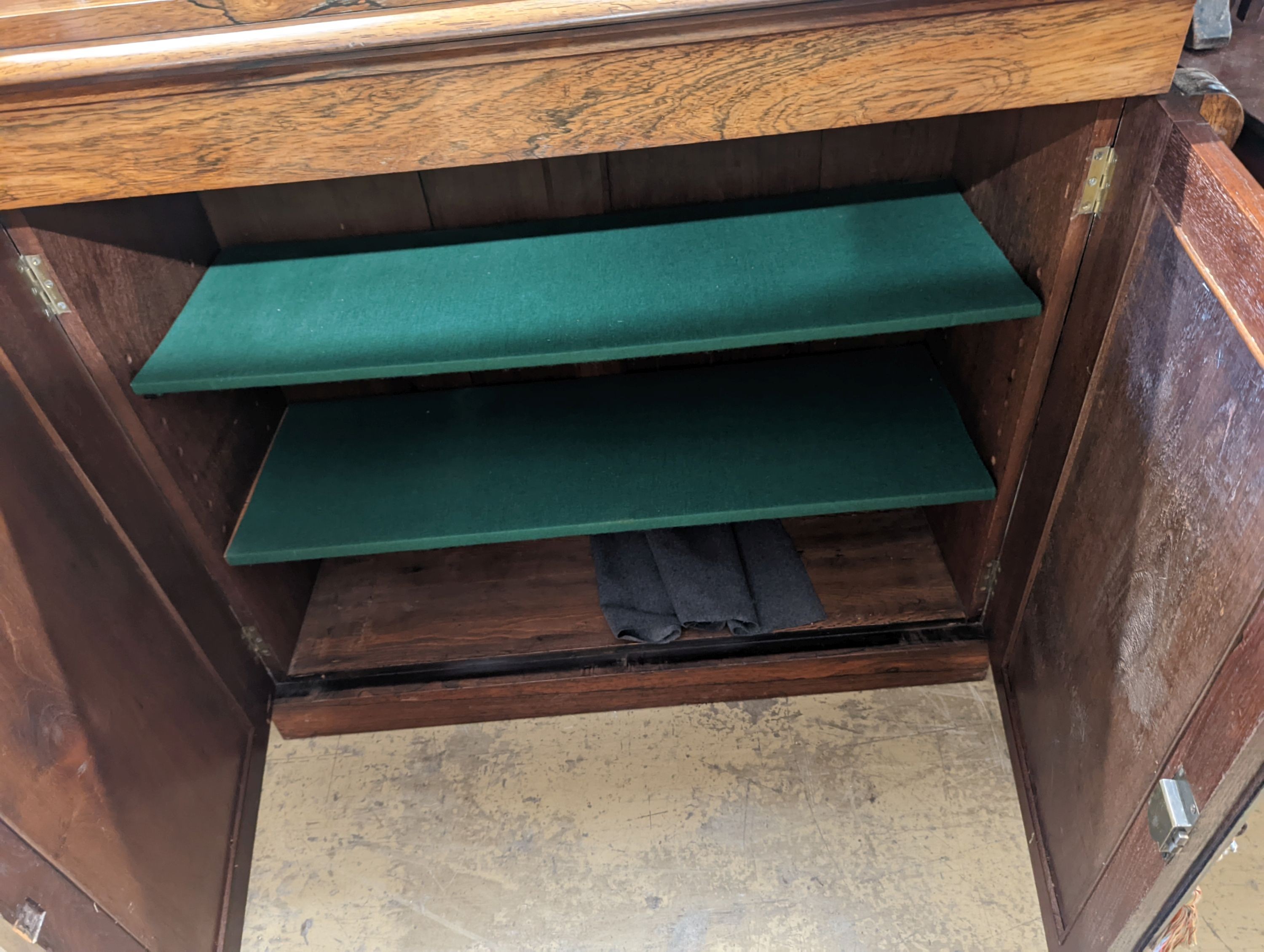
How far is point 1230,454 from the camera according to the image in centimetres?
77

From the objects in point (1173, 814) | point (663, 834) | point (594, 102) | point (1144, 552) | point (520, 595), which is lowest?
point (663, 834)

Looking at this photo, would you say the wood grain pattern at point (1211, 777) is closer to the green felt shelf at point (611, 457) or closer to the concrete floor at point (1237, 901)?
the concrete floor at point (1237, 901)

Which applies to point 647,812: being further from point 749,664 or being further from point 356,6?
point 356,6

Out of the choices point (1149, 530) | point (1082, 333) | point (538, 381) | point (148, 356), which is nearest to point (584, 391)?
point (538, 381)

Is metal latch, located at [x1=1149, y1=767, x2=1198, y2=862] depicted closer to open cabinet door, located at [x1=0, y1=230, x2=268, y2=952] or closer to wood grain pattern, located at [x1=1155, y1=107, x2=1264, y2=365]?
wood grain pattern, located at [x1=1155, y1=107, x2=1264, y2=365]

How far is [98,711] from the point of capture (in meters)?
1.08

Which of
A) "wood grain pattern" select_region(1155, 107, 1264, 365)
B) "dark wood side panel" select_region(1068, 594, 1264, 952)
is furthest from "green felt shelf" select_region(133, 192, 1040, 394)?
"dark wood side panel" select_region(1068, 594, 1264, 952)

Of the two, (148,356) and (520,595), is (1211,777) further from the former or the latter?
(148,356)

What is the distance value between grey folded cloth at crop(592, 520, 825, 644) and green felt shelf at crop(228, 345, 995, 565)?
0.26 m

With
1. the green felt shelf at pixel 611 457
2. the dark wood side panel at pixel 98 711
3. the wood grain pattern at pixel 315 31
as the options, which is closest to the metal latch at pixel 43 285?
the dark wood side panel at pixel 98 711

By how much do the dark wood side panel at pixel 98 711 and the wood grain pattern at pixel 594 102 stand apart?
0.30 metres

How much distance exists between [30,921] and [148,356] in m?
0.72

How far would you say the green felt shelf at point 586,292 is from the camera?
1.15 meters

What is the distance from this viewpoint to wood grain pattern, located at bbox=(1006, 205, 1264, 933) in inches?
30.2
